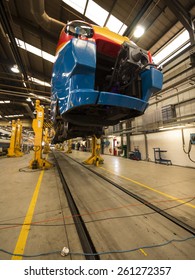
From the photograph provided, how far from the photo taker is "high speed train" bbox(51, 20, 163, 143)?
1372 mm

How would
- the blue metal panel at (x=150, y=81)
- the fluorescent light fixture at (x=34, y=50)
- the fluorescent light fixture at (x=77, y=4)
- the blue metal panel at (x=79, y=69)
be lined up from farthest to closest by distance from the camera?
A: the fluorescent light fixture at (x=34, y=50) → the fluorescent light fixture at (x=77, y=4) → the blue metal panel at (x=150, y=81) → the blue metal panel at (x=79, y=69)

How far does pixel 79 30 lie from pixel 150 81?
1071mm

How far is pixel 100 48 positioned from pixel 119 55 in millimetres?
301

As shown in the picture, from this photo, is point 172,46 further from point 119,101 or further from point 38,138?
point 38,138

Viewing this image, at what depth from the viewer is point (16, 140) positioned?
943 cm

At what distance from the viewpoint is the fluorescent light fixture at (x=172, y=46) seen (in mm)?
5141

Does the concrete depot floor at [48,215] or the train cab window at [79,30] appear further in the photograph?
the train cab window at [79,30]

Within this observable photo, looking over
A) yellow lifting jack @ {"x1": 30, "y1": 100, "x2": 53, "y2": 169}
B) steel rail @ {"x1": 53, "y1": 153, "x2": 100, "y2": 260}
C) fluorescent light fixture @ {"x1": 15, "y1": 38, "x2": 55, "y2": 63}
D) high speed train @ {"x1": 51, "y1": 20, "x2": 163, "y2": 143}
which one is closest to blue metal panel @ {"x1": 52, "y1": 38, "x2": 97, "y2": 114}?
high speed train @ {"x1": 51, "y1": 20, "x2": 163, "y2": 143}

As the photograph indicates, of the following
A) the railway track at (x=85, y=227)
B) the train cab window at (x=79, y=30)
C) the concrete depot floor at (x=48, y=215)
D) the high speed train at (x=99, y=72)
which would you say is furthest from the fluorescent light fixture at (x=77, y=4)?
the railway track at (x=85, y=227)

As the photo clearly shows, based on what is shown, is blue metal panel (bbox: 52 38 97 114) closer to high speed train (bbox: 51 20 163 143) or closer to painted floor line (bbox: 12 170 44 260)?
high speed train (bbox: 51 20 163 143)

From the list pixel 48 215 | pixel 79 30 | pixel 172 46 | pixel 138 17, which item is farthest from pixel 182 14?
pixel 48 215

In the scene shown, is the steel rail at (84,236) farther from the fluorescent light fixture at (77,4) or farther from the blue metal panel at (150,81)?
the fluorescent light fixture at (77,4)

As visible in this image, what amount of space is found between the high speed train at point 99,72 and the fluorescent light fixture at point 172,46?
17.7ft

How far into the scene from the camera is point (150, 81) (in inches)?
66.2
